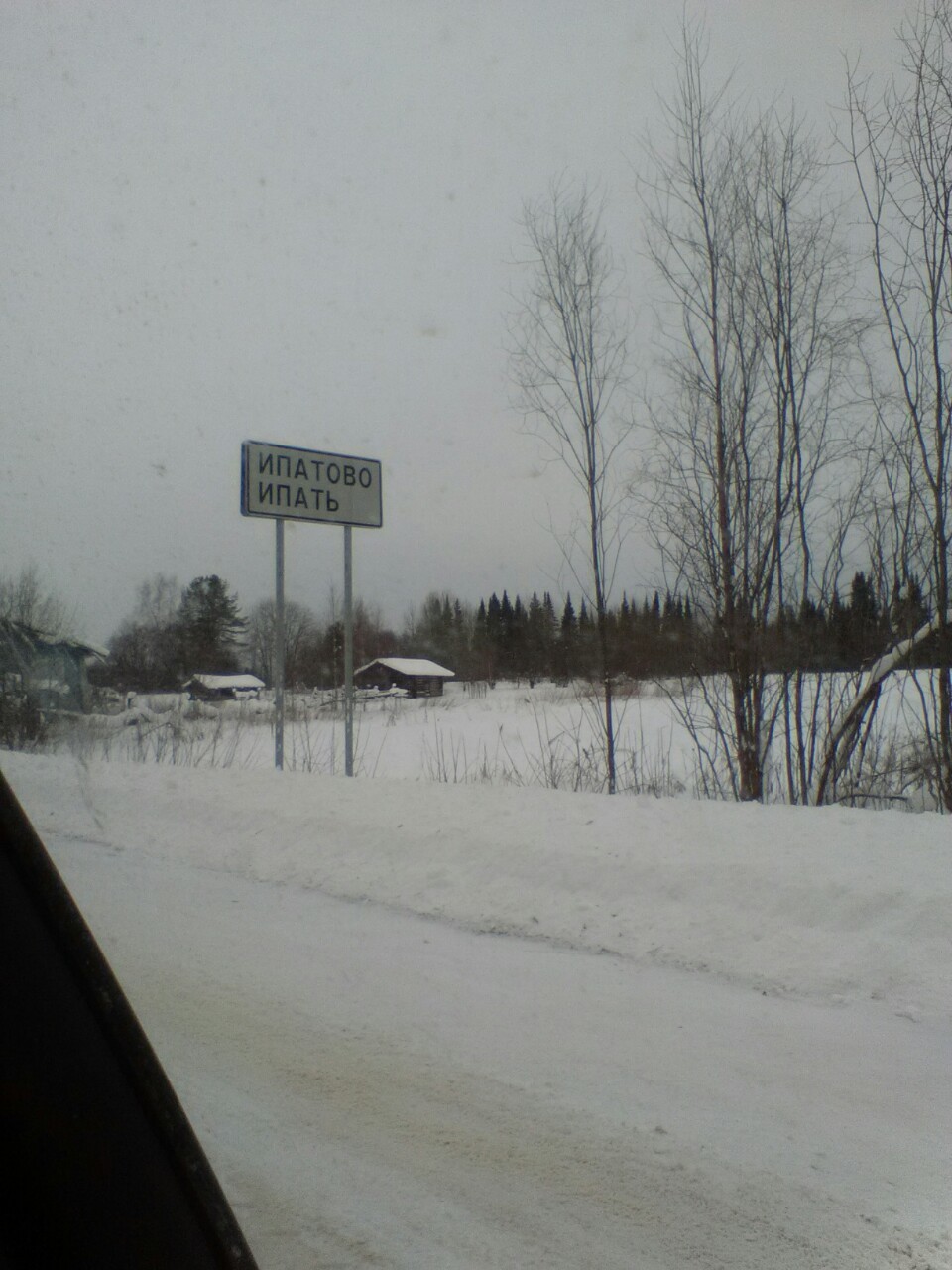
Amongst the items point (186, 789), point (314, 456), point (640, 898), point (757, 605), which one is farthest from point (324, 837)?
point (757, 605)

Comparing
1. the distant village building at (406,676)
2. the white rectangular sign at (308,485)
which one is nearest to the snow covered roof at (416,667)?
the distant village building at (406,676)

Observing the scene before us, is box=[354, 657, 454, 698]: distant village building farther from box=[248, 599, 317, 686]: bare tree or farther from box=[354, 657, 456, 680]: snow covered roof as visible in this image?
box=[248, 599, 317, 686]: bare tree

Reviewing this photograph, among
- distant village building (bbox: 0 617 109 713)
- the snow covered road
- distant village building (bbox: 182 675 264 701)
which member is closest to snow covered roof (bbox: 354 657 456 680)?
distant village building (bbox: 182 675 264 701)

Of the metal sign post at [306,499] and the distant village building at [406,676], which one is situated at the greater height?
the metal sign post at [306,499]

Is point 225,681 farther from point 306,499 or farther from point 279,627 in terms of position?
point 306,499

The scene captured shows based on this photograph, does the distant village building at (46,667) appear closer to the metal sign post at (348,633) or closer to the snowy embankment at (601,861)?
the snowy embankment at (601,861)

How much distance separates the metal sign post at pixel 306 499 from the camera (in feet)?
21.9

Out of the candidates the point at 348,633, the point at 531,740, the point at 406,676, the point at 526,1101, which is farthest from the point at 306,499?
the point at 526,1101

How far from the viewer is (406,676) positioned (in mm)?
9562

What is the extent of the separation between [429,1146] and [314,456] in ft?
18.9

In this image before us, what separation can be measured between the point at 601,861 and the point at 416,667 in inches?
155

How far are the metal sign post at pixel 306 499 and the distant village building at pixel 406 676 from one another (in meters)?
0.56

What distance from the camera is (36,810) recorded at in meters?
2.62

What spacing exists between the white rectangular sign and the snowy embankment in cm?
212
